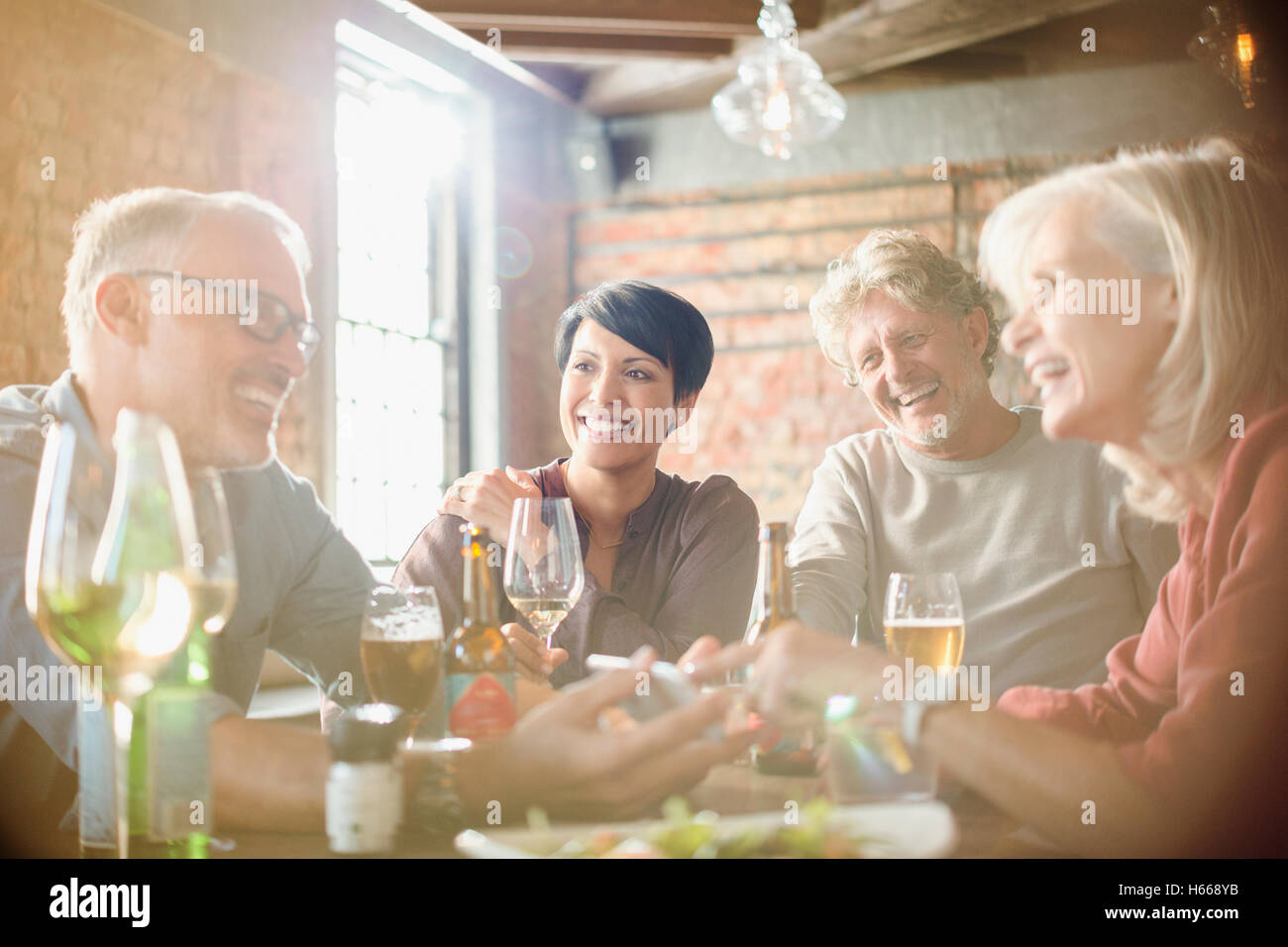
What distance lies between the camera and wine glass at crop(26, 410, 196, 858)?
0.61 metres

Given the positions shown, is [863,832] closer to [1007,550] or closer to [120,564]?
[120,564]

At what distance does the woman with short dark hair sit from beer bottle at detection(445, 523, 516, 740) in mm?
480

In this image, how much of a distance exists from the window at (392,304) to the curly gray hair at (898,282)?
253 cm

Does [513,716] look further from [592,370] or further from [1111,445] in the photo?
[592,370]

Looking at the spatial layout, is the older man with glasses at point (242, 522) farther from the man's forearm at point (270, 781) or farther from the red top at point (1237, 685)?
the red top at point (1237, 685)

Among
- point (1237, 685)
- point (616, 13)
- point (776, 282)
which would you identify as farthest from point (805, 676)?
point (776, 282)

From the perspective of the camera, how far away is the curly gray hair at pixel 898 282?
1689mm

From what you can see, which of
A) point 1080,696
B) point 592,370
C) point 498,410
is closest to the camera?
point 1080,696

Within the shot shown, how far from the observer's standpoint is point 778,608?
0.95 meters

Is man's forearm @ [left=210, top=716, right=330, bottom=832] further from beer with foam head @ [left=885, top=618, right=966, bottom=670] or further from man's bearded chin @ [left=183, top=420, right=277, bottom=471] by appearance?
beer with foam head @ [left=885, top=618, right=966, bottom=670]

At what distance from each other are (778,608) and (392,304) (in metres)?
3.95

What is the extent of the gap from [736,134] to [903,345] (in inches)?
73.9

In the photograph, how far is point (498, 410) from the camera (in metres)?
4.96
